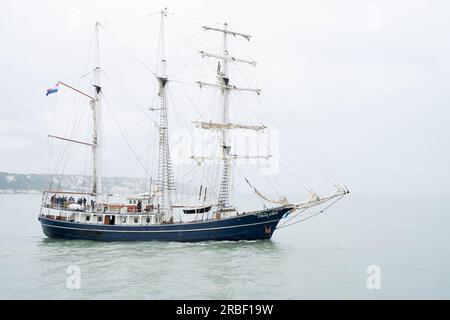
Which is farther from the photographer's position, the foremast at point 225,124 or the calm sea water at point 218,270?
the foremast at point 225,124

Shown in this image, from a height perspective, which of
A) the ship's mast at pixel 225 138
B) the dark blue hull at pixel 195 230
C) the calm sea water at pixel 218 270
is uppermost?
the ship's mast at pixel 225 138

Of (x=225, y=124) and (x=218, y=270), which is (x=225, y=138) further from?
(x=218, y=270)

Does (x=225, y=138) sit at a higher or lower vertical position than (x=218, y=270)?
higher

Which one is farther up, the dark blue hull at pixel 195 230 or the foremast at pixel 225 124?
the foremast at pixel 225 124

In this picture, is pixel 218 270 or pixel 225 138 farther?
pixel 225 138

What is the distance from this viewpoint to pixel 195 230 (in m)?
44.4

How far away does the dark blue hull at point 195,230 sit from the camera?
1752 inches

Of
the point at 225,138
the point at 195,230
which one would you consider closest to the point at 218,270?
the point at 195,230

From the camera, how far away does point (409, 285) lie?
3238 cm

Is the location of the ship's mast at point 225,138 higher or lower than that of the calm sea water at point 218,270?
higher

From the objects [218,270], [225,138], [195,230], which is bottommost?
[218,270]

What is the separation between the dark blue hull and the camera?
44.5 m
